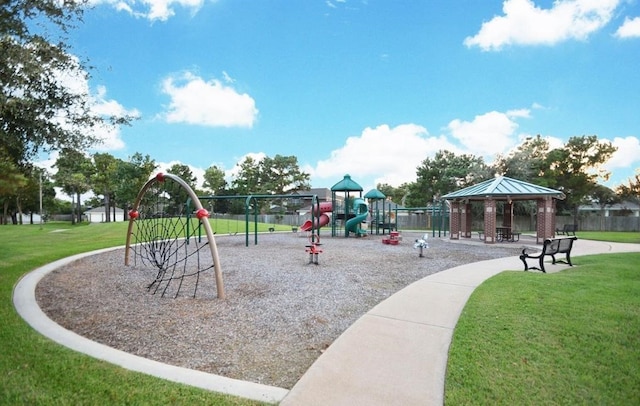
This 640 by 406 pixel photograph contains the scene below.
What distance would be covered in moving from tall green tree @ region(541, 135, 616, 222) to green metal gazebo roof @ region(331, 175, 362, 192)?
79.9 feet

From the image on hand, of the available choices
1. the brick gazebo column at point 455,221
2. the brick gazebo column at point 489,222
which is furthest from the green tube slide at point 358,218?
the brick gazebo column at point 489,222

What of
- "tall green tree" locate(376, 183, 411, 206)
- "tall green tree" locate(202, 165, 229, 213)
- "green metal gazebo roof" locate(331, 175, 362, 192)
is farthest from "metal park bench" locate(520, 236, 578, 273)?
"tall green tree" locate(376, 183, 411, 206)

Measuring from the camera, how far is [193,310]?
562cm

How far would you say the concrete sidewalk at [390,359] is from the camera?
3047 mm

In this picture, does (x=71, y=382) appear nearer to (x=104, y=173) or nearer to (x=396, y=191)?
(x=104, y=173)

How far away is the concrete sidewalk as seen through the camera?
10.00 feet

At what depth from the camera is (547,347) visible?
3979 mm

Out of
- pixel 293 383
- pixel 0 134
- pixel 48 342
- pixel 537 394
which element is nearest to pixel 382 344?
pixel 293 383

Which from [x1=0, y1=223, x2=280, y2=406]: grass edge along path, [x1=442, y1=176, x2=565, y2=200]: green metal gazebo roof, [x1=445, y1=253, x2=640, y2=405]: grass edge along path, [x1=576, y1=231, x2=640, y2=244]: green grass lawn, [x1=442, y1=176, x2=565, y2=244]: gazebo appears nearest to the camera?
[x1=0, y1=223, x2=280, y2=406]: grass edge along path

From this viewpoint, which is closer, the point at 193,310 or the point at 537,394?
the point at 537,394

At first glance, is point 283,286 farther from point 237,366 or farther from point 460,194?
point 460,194

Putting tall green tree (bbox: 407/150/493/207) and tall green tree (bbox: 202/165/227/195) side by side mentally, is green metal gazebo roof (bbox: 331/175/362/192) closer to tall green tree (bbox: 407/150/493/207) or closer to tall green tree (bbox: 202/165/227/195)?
tall green tree (bbox: 407/150/493/207)

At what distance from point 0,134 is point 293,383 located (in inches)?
367

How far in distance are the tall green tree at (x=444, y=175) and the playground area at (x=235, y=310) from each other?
27927 millimetres
